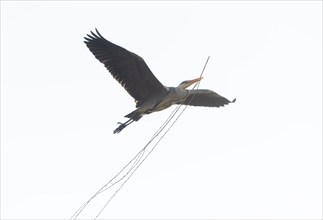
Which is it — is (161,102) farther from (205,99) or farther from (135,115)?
(205,99)

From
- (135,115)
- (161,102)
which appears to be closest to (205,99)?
(161,102)

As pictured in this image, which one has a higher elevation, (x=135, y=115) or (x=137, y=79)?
(x=137, y=79)

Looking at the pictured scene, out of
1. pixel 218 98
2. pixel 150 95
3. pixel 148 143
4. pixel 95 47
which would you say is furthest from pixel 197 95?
pixel 148 143

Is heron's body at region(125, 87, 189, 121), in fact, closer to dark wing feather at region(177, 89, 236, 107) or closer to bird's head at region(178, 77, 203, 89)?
bird's head at region(178, 77, 203, 89)

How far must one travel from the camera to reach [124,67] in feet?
45.6

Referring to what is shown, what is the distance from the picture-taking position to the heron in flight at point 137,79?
13422 mm

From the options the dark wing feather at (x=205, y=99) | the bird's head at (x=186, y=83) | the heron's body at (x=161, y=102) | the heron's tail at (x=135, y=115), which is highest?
the dark wing feather at (x=205, y=99)

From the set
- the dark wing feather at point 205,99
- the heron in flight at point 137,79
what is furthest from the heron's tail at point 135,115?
the dark wing feather at point 205,99

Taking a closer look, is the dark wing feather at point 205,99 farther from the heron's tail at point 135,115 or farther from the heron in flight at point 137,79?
the heron's tail at point 135,115

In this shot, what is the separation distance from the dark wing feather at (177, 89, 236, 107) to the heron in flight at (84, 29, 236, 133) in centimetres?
73

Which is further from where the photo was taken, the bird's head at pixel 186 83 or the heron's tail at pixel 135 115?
the bird's head at pixel 186 83

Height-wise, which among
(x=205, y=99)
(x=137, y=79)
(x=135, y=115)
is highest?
(x=205, y=99)

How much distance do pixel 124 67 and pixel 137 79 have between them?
1.26ft

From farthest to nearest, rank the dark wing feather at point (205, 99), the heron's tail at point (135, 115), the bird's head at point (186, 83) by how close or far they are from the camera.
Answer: the dark wing feather at point (205, 99) → the bird's head at point (186, 83) → the heron's tail at point (135, 115)
